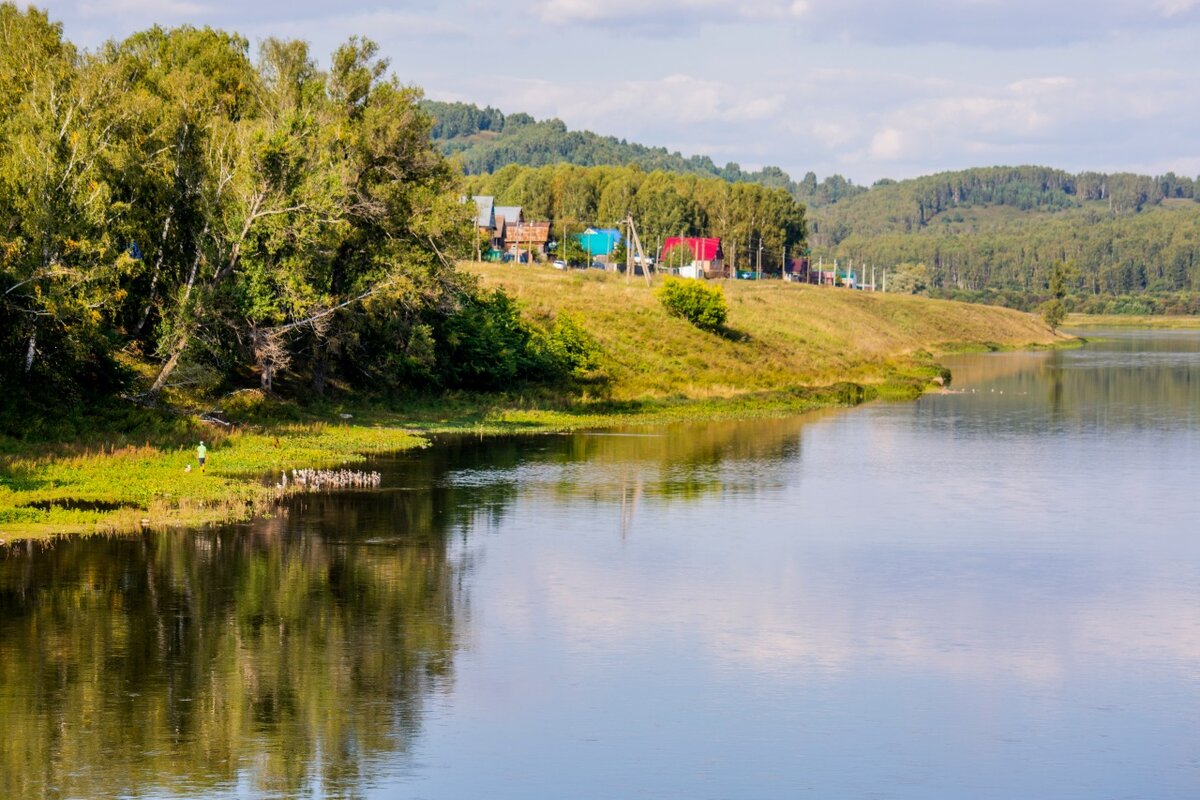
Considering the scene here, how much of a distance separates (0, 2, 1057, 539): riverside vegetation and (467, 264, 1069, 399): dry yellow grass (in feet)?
14.3

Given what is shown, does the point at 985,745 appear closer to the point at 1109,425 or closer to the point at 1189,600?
the point at 1189,600

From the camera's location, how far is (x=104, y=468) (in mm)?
44219

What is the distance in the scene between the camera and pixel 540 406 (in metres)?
73.9

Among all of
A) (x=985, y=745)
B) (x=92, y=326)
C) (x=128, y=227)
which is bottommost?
(x=985, y=745)

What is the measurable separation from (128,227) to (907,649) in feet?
112

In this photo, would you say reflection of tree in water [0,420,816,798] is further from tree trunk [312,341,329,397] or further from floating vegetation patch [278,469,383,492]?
tree trunk [312,341,329,397]

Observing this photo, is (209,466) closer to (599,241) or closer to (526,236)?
(526,236)

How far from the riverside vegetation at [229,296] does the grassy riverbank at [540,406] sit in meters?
0.18

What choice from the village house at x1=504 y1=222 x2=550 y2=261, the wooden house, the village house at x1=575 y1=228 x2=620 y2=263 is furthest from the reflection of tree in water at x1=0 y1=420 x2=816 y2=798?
the village house at x1=575 y1=228 x2=620 y2=263

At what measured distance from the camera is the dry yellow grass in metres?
90.6

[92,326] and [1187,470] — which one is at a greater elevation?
[92,326]

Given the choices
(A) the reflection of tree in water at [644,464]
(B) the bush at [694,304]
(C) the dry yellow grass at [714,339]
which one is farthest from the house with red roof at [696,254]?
(A) the reflection of tree in water at [644,464]

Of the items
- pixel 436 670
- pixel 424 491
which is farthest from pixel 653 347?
pixel 436 670

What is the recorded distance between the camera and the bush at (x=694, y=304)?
350ft
